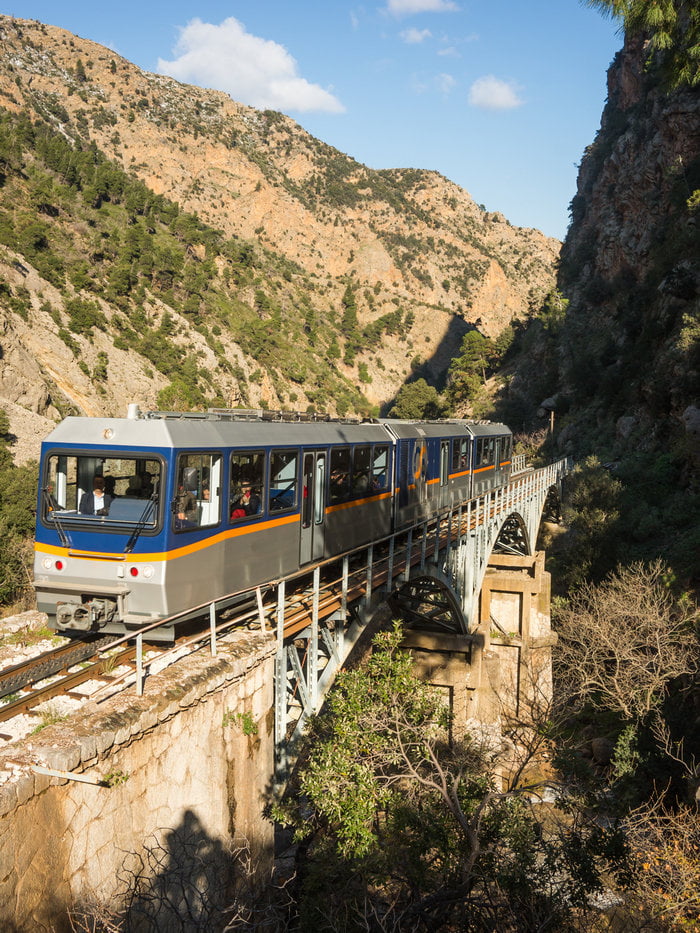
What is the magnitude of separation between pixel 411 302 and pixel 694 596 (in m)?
92.9

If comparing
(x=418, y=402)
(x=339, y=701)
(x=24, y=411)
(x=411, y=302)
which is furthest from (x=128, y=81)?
(x=339, y=701)

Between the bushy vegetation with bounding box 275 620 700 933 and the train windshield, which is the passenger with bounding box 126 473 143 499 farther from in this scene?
the bushy vegetation with bounding box 275 620 700 933

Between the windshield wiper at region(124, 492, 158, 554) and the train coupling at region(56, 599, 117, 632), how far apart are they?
2.28 ft

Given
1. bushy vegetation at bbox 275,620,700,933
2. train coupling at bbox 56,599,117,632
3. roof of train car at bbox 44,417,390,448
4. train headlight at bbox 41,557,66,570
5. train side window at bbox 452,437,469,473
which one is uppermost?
roof of train car at bbox 44,417,390,448

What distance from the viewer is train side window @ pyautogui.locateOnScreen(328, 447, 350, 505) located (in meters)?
11.8

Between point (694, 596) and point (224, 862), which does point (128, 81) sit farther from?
point (224, 862)

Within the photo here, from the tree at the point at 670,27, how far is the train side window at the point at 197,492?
8774 mm

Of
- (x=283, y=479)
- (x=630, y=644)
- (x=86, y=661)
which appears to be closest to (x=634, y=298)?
(x=630, y=644)

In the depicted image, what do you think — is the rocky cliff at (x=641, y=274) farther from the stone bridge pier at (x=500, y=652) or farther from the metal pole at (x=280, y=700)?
the metal pole at (x=280, y=700)

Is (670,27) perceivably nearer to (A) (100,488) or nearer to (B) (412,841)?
(A) (100,488)

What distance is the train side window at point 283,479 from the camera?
32.2 ft

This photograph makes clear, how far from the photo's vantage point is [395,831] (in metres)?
8.47

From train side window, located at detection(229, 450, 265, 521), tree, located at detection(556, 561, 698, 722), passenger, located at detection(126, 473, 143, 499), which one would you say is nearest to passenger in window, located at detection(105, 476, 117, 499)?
passenger, located at detection(126, 473, 143, 499)

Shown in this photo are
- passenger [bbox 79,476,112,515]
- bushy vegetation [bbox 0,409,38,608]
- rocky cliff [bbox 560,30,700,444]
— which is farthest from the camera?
rocky cliff [bbox 560,30,700,444]
